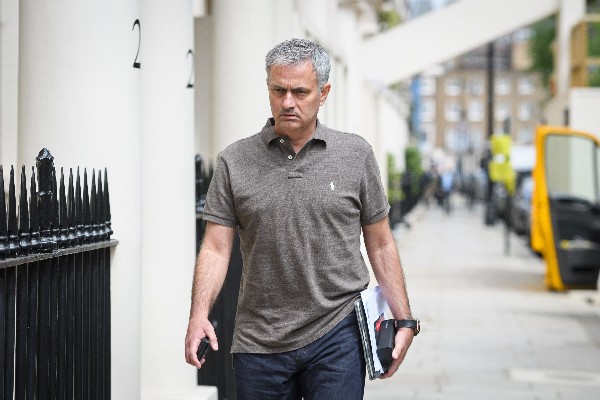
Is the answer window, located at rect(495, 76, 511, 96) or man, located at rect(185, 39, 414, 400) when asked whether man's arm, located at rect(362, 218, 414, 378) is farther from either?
window, located at rect(495, 76, 511, 96)

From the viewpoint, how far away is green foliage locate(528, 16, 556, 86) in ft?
249

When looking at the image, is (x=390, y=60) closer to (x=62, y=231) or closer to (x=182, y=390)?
(x=182, y=390)

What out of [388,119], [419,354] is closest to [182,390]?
[419,354]

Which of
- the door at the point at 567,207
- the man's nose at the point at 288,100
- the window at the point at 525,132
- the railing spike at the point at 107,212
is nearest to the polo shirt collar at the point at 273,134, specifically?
the man's nose at the point at 288,100

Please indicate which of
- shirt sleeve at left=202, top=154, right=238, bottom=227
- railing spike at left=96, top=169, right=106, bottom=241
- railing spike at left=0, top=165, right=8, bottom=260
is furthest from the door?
railing spike at left=0, top=165, right=8, bottom=260

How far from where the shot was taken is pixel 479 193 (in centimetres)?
7106

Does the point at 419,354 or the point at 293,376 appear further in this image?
the point at 419,354

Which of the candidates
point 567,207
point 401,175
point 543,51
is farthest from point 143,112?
point 543,51

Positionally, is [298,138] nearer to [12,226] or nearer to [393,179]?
[12,226]

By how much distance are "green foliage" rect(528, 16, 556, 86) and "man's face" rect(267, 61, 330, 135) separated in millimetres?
72230

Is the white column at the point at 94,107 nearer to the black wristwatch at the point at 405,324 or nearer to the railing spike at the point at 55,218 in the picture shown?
the railing spike at the point at 55,218

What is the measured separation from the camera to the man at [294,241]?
13.8 ft

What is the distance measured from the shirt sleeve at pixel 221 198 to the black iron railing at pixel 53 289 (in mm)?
552

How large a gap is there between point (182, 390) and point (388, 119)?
28.9 metres
